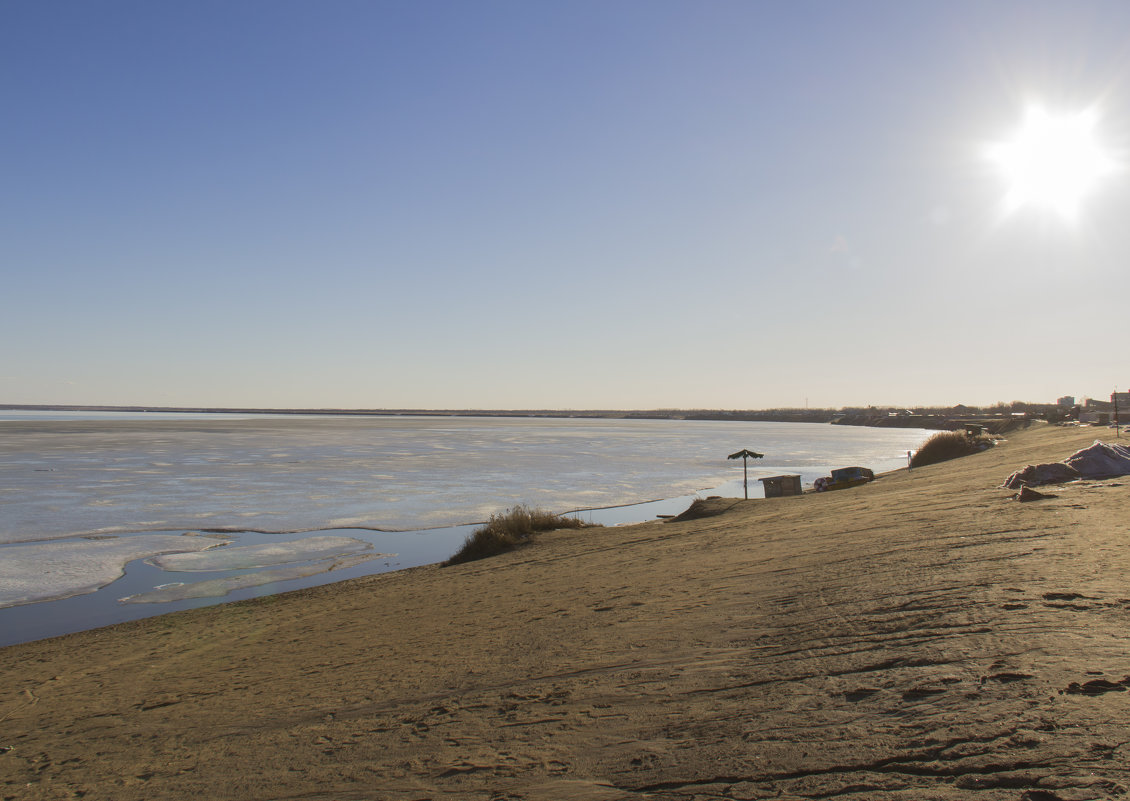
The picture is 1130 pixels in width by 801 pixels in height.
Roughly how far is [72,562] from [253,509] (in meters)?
7.37

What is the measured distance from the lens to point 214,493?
25.9 m

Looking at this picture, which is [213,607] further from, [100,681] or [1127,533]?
[1127,533]

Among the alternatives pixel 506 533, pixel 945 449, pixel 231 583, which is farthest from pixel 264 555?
pixel 945 449

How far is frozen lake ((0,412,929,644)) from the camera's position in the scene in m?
13.6

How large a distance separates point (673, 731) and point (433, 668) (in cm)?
328

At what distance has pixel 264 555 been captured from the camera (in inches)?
642

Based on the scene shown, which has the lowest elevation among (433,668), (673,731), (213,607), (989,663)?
(213,607)

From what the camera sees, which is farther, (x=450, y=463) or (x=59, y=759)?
(x=450, y=463)

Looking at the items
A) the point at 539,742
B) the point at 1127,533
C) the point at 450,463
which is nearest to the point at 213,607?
the point at 539,742

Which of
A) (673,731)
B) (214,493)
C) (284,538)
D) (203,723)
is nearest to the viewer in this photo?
(673,731)

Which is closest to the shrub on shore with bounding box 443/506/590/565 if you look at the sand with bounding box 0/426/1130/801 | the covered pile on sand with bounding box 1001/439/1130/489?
the sand with bounding box 0/426/1130/801

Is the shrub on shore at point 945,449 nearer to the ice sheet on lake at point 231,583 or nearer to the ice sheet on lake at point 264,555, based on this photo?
the ice sheet on lake at point 264,555

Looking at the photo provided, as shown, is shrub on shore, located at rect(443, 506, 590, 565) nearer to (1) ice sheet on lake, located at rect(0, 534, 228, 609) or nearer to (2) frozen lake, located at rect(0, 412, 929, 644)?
(2) frozen lake, located at rect(0, 412, 929, 644)

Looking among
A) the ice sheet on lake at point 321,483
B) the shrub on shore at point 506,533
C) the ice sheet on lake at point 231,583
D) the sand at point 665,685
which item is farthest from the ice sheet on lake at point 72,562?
the shrub on shore at point 506,533
